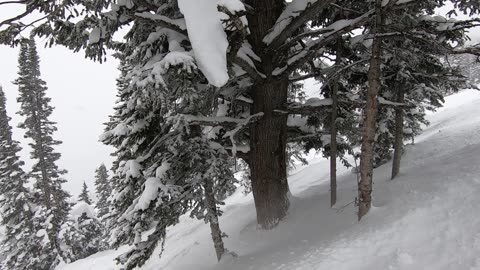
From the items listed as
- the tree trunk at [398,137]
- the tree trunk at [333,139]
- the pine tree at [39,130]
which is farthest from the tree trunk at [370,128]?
the pine tree at [39,130]

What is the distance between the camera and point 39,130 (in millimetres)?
25938

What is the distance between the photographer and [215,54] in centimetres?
507

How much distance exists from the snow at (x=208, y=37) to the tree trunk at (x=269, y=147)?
3139 mm

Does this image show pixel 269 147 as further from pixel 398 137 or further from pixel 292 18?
pixel 398 137

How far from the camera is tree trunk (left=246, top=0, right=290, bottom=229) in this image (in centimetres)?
838

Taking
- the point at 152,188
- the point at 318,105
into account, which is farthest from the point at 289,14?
the point at 152,188

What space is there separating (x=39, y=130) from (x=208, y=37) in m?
24.7

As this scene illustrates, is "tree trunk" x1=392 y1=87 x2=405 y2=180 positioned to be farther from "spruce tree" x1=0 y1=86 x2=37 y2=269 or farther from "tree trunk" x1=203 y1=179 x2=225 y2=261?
"spruce tree" x1=0 y1=86 x2=37 y2=269

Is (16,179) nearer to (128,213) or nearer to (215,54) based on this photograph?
(128,213)

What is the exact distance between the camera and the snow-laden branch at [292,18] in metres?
6.79

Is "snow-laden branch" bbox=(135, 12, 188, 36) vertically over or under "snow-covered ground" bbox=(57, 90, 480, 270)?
over

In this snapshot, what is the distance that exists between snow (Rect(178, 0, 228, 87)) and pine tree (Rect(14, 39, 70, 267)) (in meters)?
24.1

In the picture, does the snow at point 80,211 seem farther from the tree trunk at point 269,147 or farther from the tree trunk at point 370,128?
the tree trunk at point 370,128

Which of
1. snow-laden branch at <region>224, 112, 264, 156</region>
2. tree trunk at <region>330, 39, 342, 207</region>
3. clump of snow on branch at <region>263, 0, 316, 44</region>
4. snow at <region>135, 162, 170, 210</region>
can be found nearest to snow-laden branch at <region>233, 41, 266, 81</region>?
clump of snow on branch at <region>263, 0, 316, 44</region>
